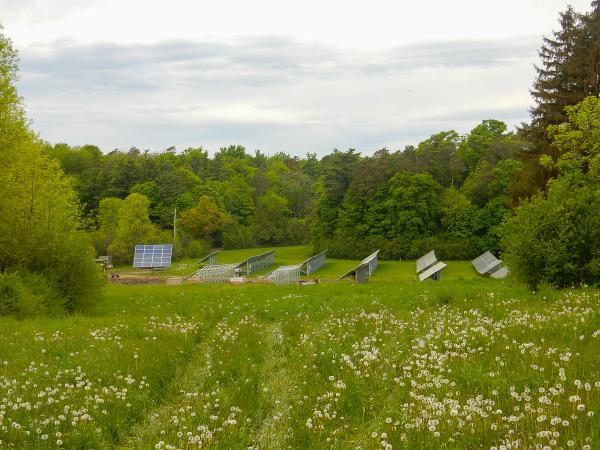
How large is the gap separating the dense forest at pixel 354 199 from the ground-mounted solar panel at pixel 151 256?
724 centimetres

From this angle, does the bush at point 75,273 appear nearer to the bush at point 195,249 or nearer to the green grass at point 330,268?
the green grass at point 330,268

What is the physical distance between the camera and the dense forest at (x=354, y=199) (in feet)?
71.7

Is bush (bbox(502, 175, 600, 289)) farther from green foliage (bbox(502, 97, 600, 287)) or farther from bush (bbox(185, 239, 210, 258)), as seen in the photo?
bush (bbox(185, 239, 210, 258))

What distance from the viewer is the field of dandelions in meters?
7.47

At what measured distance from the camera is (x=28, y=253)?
83.2ft

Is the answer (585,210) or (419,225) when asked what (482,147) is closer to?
(419,225)

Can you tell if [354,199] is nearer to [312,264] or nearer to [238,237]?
[312,264]

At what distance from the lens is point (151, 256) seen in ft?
262

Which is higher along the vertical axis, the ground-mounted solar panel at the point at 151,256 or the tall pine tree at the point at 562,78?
the tall pine tree at the point at 562,78

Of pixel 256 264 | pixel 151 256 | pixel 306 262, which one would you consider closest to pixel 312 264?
pixel 306 262

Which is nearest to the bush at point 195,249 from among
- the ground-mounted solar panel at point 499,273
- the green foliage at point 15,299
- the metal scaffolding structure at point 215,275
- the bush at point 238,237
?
the bush at point 238,237

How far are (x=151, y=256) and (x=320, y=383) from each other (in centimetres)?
7319

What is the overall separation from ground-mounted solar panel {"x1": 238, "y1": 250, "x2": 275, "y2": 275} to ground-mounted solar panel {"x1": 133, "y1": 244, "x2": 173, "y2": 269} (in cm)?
1295

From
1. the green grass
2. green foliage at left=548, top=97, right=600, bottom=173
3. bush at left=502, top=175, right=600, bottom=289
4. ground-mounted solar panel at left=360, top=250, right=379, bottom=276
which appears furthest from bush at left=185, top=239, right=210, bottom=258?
bush at left=502, top=175, right=600, bottom=289
